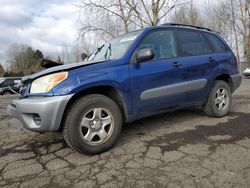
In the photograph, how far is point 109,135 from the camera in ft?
11.0

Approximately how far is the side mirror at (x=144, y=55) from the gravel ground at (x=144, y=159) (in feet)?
4.01

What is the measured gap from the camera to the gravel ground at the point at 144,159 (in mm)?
2588

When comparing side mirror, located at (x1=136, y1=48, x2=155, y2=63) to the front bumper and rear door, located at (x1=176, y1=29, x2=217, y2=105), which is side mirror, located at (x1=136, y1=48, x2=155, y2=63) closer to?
rear door, located at (x1=176, y1=29, x2=217, y2=105)

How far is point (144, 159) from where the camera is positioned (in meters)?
3.09

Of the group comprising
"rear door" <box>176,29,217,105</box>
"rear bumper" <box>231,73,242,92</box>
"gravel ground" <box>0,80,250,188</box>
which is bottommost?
"gravel ground" <box>0,80,250,188</box>

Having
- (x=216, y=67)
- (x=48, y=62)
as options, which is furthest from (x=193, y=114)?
(x=48, y=62)

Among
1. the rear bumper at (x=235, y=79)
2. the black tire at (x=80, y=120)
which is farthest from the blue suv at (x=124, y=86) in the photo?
the rear bumper at (x=235, y=79)

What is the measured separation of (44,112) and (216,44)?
3.66 m

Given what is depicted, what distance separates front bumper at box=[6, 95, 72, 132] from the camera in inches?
117

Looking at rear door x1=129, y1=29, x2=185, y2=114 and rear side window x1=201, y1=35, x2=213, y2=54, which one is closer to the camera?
rear door x1=129, y1=29, x2=185, y2=114

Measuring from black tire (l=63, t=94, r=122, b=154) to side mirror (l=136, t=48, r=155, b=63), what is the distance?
742 millimetres

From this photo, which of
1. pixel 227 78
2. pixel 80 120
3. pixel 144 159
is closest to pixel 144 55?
pixel 80 120

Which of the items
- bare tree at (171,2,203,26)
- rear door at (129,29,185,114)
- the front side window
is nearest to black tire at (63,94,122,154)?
rear door at (129,29,185,114)

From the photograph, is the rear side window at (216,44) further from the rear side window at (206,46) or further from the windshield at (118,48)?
the windshield at (118,48)
